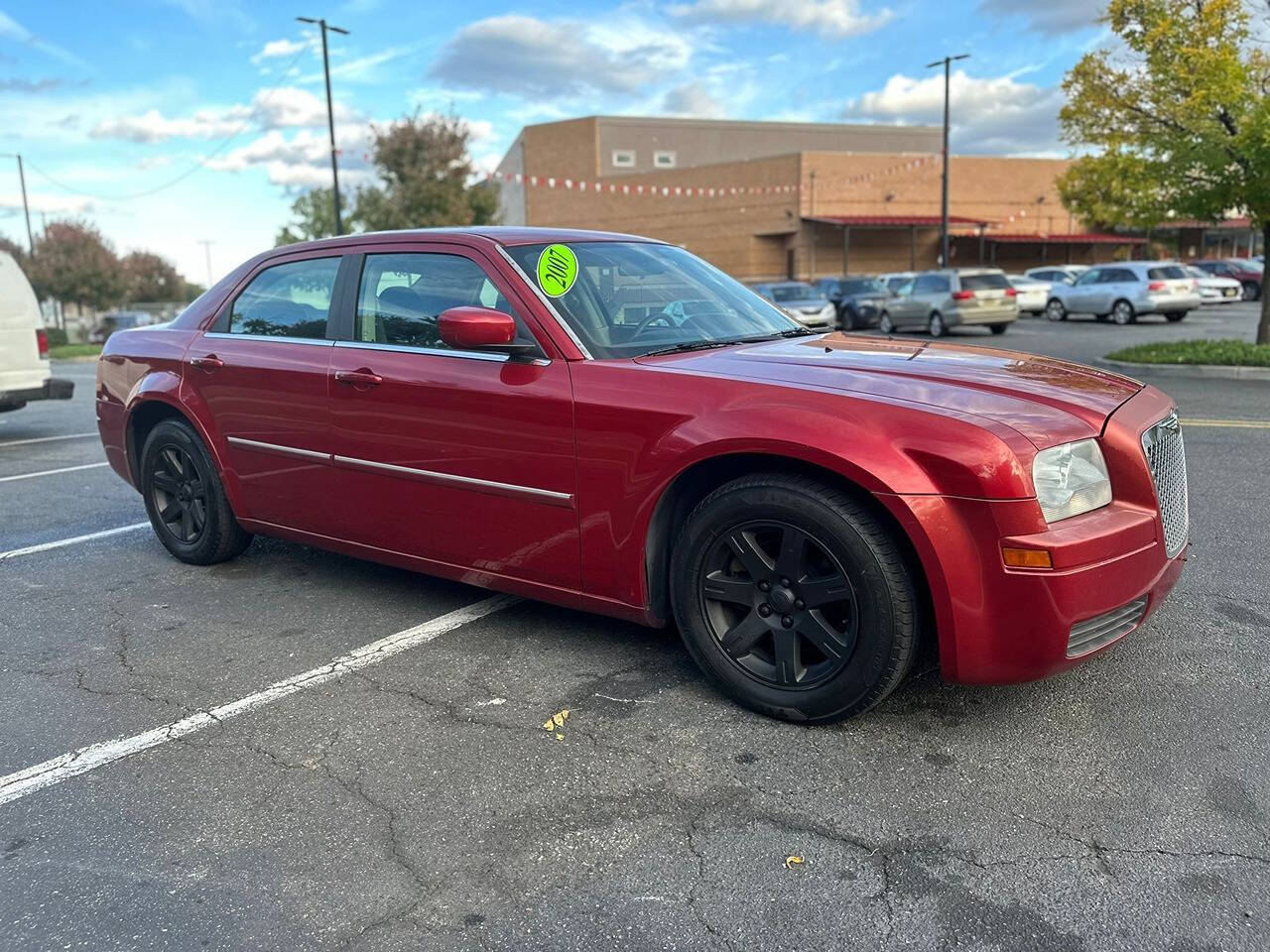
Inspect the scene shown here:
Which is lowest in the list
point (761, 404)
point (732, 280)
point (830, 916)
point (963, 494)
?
point (830, 916)

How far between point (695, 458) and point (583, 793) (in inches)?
42.5

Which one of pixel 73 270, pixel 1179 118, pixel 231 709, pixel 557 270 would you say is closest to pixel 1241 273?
pixel 1179 118

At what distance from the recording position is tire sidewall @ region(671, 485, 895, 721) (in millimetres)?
2873

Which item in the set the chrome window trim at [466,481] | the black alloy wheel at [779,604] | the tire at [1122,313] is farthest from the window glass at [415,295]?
the tire at [1122,313]

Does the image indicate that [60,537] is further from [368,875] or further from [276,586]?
[368,875]

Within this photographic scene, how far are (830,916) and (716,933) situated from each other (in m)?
0.27

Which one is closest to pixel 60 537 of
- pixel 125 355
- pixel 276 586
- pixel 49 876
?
pixel 125 355

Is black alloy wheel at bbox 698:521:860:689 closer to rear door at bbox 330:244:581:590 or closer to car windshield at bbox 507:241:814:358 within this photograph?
rear door at bbox 330:244:581:590

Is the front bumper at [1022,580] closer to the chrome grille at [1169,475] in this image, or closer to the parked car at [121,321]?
the chrome grille at [1169,475]

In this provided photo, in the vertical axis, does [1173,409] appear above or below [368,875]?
above

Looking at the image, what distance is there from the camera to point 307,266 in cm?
454

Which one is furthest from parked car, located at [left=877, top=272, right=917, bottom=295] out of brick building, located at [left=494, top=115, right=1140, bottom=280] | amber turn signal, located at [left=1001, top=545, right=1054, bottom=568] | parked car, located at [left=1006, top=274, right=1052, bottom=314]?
amber turn signal, located at [left=1001, top=545, right=1054, bottom=568]

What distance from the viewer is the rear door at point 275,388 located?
168 inches

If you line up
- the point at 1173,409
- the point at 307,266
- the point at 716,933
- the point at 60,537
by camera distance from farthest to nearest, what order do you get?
the point at 60,537, the point at 307,266, the point at 1173,409, the point at 716,933
